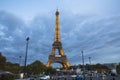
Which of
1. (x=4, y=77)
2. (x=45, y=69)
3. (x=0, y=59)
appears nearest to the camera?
(x=4, y=77)

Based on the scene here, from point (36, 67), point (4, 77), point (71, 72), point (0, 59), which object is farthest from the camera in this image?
point (71, 72)

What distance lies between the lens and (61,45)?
117 metres

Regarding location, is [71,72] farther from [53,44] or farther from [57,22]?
[57,22]

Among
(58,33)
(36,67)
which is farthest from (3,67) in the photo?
(58,33)

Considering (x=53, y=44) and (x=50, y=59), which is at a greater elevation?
(x=53, y=44)

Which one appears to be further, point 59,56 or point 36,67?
point 59,56

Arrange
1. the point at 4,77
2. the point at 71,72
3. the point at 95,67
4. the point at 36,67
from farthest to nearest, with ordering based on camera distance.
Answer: the point at 95,67
the point at 71,72
the point at 36,67
the point at 4,77

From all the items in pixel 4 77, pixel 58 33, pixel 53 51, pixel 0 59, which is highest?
pixel 58 33

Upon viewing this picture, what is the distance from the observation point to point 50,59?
116 meters

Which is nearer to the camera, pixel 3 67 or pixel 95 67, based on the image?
pixel 3 67

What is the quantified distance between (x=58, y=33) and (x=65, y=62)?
16832 mm

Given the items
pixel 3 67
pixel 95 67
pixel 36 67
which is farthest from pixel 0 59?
pixel 95 67

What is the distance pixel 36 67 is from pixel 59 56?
18.9m

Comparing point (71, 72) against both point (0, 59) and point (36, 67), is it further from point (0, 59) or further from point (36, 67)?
point (0, 59)
